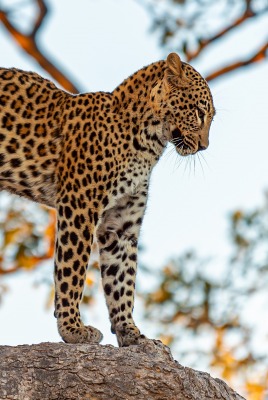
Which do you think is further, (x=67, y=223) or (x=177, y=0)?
(x=177, y=0)

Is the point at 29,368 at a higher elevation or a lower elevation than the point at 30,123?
lower

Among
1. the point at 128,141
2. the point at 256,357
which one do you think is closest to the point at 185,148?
the point at 128,141

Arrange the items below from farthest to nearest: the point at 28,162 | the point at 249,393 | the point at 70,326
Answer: the point at 249,393, the point at 28,162, the point at 70,326

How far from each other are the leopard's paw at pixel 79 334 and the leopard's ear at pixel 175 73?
2411 millimetres

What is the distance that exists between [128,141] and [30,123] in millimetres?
966

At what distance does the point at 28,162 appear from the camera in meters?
11.5

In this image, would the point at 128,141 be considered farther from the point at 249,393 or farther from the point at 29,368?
the point at 249,393

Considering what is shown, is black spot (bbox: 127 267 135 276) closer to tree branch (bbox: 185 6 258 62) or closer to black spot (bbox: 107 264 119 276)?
black spot (bbox: 107 264 119 276)

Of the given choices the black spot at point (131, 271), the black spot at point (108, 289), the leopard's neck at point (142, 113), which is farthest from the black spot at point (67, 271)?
the leopard's neck at point (142, 113)

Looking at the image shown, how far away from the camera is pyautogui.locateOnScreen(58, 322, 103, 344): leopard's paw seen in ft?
34.9

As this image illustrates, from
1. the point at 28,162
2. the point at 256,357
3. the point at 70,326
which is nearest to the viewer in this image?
the point at 70,326

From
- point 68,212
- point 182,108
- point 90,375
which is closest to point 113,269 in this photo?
point 68,212

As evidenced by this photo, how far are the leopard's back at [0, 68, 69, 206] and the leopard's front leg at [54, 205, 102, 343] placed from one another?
448mm

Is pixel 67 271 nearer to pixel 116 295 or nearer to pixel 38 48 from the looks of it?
pixel 116 295
